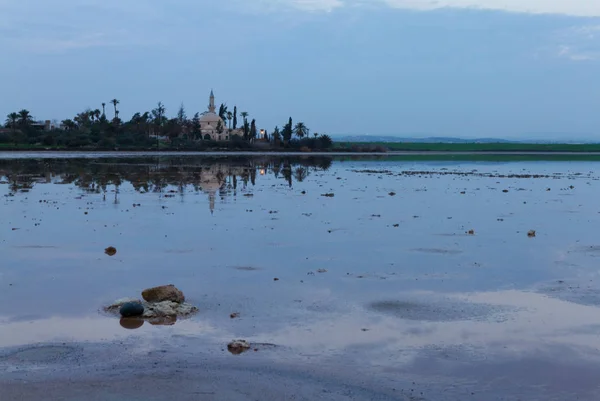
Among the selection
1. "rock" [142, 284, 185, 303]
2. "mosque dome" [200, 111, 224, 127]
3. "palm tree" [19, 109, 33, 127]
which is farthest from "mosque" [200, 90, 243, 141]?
"rock" [142, 284, 185, 303]

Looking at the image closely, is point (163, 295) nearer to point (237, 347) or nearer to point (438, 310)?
point (237, 347)

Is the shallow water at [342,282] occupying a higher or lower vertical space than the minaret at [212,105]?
lower

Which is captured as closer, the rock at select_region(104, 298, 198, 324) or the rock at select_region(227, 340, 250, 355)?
the rock at select_region(227, 340, 250, 355)

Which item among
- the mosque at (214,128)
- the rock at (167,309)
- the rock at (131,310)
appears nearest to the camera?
the rock at (131,310)

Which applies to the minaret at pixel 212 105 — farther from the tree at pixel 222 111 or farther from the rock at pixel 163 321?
the rock at pixel 163 321

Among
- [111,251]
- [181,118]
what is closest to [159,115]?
[181,118]

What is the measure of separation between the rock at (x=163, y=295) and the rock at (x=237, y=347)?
260 cm

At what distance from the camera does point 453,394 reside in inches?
362

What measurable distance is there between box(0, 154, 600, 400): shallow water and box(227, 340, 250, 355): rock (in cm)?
23

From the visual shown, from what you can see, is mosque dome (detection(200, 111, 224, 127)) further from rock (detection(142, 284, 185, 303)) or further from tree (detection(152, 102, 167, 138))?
rock (detection(142, 284, 185, 303))

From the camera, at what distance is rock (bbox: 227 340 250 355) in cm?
1062

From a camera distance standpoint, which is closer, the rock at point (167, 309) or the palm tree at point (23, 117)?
the rock at point (167, 309)

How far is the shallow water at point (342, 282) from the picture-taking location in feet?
34.9

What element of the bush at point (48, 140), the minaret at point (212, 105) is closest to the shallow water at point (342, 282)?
the bush at point (48, 140)
